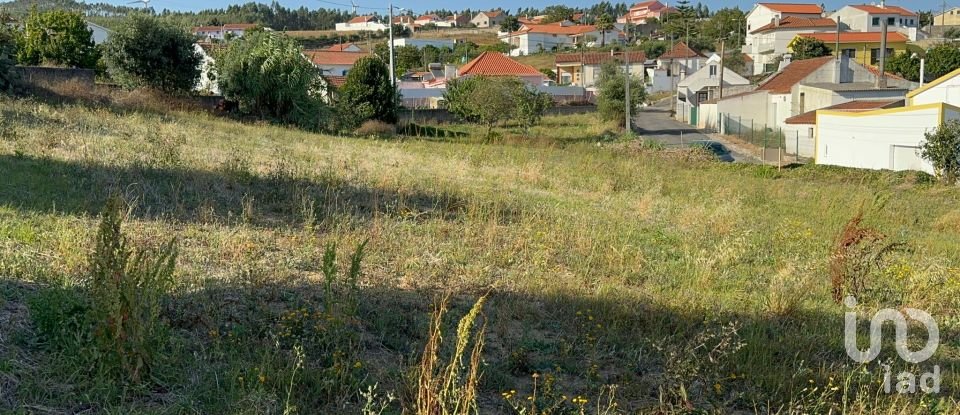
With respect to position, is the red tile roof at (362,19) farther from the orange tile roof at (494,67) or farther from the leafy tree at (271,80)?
the leafy tree at (271,80)

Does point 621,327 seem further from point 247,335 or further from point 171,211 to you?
point 171,211

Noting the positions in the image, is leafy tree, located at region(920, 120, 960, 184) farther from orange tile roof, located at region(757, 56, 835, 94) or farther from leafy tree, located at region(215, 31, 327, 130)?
leafy tree, located at region(215, 31, 327, 130)

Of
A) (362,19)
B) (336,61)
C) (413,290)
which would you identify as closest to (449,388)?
(413,290)

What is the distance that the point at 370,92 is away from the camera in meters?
33.2

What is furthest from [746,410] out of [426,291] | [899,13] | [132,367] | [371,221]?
[899,13]

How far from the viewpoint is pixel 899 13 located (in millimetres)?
100688

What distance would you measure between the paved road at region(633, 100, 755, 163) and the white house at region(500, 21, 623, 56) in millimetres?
54522

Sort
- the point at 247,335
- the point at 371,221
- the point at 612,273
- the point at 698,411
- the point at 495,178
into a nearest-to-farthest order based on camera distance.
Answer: the point at 698,411
the point at 247,335
the point at 612,273
the point at 371,221
the point at 495,178

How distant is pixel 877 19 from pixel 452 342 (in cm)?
11069

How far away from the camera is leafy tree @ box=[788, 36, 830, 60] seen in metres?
77.0

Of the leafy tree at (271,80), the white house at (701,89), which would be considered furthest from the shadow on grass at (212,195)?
the white house at (701,89)

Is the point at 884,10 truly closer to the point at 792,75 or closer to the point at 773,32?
the point at 773,32

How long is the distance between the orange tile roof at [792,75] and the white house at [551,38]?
71.7 meters

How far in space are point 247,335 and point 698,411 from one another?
2.58 metres
